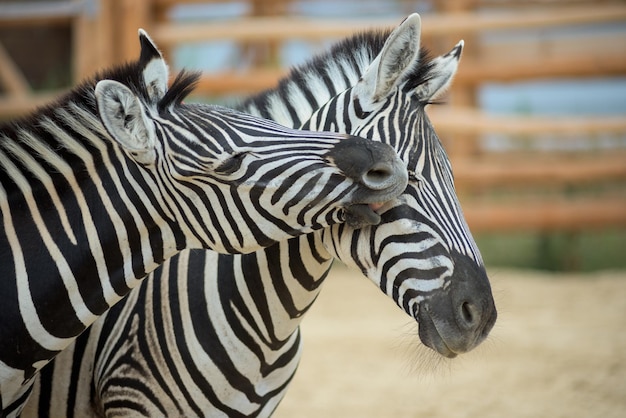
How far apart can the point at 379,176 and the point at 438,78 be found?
770 mm

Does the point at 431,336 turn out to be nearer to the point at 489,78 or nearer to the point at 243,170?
the point at 243,170

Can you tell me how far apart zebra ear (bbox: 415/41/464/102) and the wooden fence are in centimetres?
620

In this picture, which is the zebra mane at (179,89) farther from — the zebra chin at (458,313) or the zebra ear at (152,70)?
the zebra chin at (458,313)

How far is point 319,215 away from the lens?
2.54 meters

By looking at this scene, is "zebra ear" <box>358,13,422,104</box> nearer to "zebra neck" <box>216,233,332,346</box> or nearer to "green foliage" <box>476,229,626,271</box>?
"zebra neck" <box>216,233,332,346</box>

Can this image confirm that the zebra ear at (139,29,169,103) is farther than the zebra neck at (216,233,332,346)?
No

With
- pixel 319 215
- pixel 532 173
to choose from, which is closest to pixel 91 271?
pixel 319 215

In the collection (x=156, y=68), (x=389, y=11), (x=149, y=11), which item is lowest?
(x=389, y=11)

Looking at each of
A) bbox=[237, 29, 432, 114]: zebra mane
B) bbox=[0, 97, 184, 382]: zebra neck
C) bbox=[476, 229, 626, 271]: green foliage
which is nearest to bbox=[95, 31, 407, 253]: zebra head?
bbox=[0, 97, 184, 382]: zebra neck

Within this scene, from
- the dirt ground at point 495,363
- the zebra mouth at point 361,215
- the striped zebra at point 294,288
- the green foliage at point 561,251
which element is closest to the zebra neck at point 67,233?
the striped zebra at point 294,288

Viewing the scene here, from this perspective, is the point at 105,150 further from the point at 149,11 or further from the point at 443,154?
the point at 149,11

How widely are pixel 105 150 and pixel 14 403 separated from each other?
1.00 m

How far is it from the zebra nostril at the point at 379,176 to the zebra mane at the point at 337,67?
0.81m

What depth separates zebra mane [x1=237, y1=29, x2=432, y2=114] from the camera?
326 centimetres
